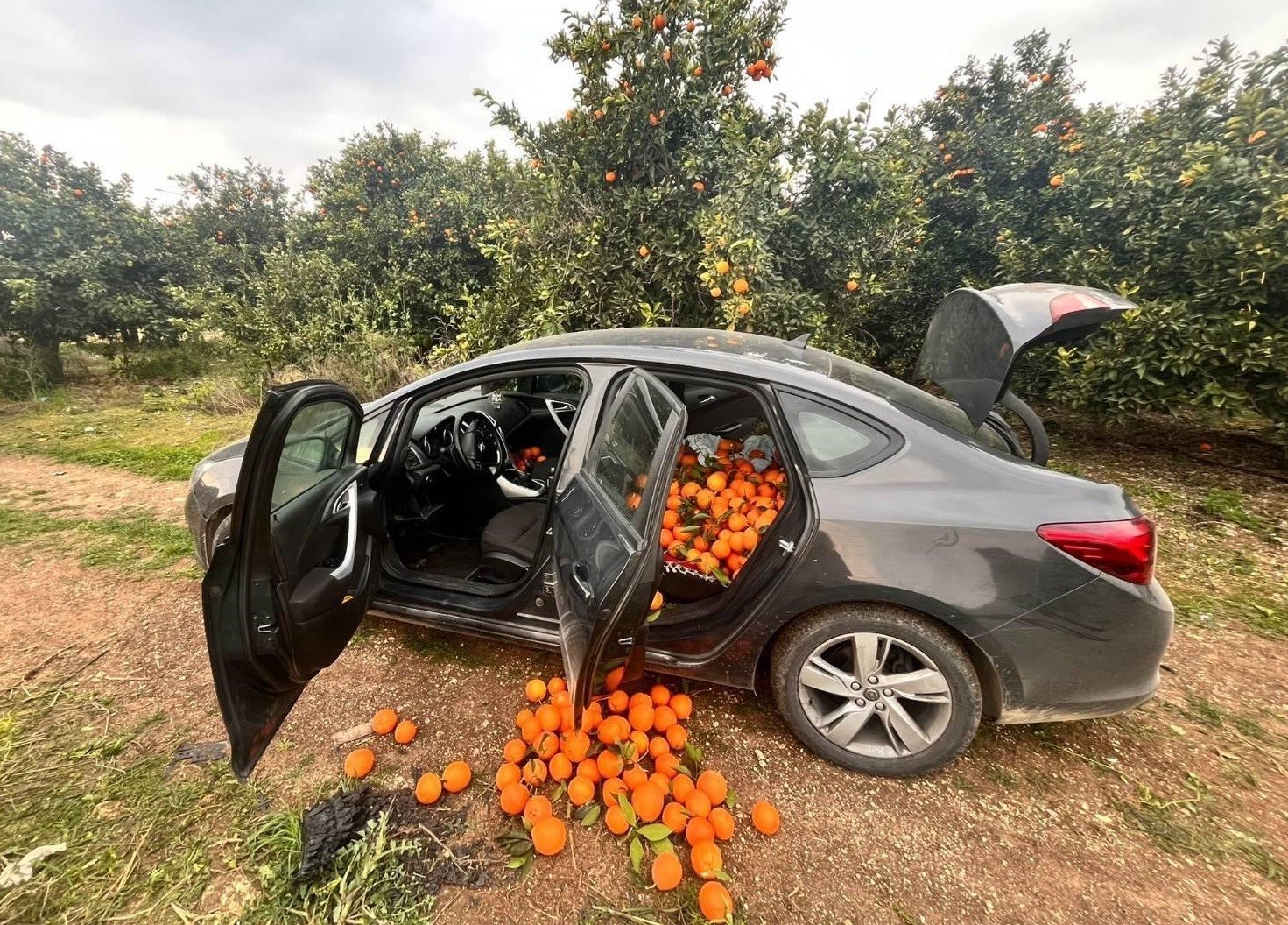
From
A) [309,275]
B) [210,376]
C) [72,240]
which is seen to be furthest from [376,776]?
[72,240]

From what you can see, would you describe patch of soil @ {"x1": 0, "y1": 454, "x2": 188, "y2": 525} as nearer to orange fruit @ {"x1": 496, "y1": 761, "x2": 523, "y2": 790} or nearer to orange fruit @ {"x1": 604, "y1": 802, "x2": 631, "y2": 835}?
Answer: orange fruit @ {"x1": 496, "y1": 761, "x2": 523, "y2": 790}

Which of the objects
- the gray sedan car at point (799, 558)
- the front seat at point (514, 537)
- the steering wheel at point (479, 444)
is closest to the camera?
the gray sedan car at point (799, 558)

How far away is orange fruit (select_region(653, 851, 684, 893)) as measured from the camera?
1507 millimetres

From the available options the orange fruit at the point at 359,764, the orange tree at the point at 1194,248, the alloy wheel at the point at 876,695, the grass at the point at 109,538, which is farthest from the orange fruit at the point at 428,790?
the orange tree at the point at 1194,248

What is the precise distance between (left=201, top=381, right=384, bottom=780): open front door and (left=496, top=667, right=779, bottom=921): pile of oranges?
0.79 m

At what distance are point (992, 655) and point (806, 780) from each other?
834 mm

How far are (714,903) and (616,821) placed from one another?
391mm

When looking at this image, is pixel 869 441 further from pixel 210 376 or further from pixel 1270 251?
pixel 210 376

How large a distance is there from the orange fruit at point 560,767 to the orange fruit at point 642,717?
0.27 m

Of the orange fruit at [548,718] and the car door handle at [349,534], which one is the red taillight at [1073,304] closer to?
the orange fruit at [548,718]

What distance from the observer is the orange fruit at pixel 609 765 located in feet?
5.92

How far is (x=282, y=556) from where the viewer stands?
161 cm

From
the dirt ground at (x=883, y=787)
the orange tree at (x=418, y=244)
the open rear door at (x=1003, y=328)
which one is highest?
the orange tree at (x=418, y=244)

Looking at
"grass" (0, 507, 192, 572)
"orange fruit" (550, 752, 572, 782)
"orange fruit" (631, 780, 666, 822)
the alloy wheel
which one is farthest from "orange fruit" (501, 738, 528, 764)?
"grass" (0, 507, 192, 572)
